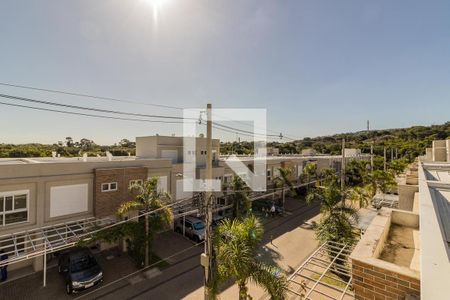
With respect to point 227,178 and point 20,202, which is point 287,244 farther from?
point 20,202

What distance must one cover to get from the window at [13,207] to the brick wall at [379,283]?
1659 centimetres

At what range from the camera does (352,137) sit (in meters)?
78.2

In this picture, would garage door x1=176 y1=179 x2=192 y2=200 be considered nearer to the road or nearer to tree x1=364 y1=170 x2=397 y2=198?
the road

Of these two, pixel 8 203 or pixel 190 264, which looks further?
pixel 190 264

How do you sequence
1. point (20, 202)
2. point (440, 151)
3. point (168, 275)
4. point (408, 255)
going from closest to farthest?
point (408, 255) < point (20, 202) < point (168, 275) < point (440, 151)

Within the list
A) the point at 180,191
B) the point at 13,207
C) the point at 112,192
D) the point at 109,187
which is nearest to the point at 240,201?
the point at 180,191

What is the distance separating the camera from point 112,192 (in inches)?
642

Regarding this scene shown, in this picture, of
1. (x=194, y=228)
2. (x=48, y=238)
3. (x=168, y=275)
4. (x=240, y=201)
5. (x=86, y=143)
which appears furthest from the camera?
(x=86, y=143)

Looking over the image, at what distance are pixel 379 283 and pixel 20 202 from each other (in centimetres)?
1702

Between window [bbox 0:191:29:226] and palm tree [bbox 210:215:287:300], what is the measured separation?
472 inches

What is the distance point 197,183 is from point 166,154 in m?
4.49

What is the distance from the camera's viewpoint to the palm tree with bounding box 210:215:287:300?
787 cm

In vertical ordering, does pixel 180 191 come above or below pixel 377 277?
below

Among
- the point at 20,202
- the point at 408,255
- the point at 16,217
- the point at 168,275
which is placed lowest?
the point at 168,275
